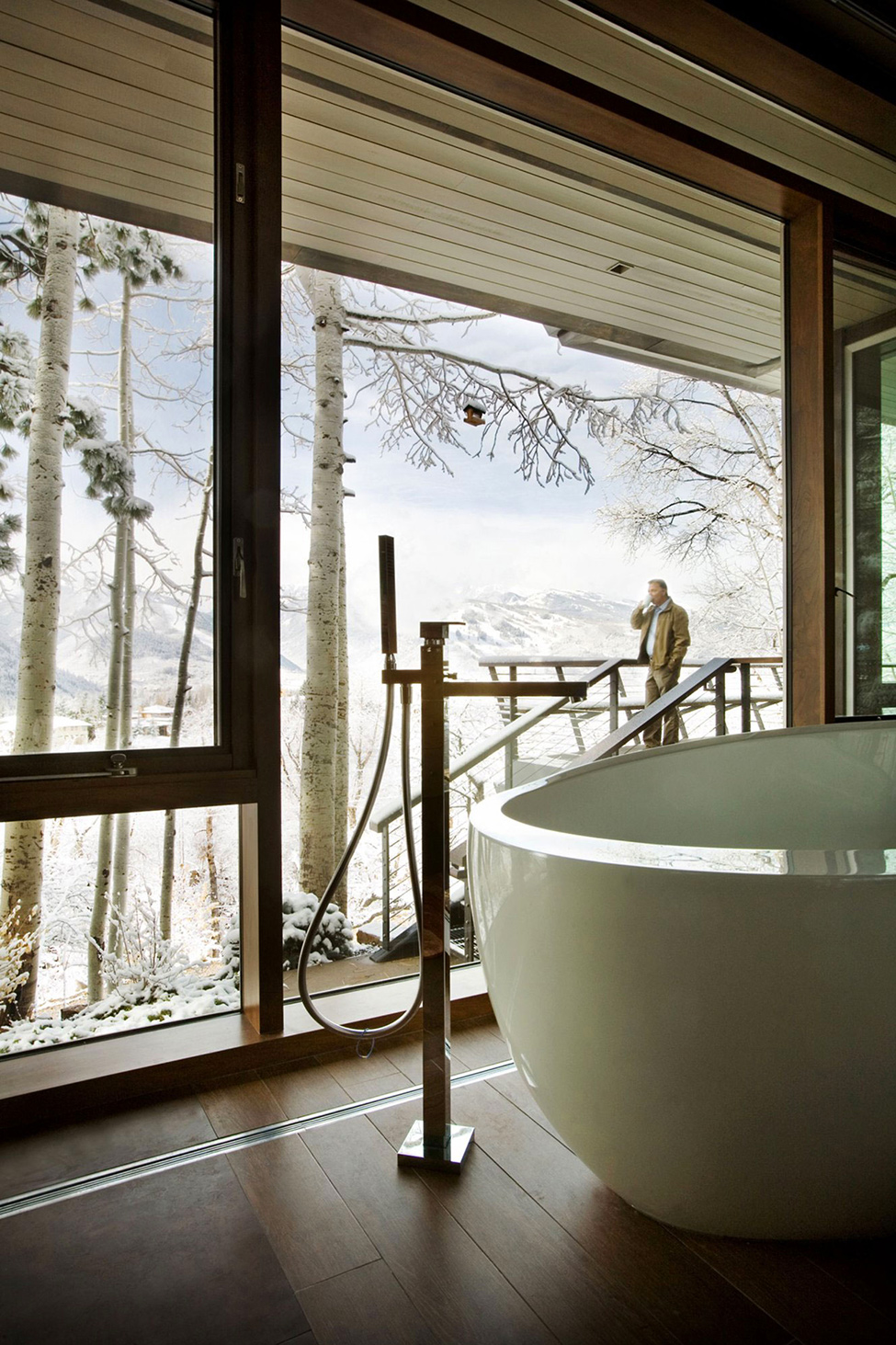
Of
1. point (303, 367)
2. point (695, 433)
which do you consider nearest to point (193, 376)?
point (303, 367)

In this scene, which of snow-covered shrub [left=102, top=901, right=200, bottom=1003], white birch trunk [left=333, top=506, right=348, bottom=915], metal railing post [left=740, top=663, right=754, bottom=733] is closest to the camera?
snow-covered shrub [left=102, top=901, right=200, bottom=1003]

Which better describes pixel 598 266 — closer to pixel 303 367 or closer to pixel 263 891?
pixel 303 367

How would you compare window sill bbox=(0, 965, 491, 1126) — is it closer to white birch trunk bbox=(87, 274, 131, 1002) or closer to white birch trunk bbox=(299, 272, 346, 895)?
white birch trunk bbox=(87, 274, 131, 1002)

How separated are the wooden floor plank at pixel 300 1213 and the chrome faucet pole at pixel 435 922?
0.51 feet

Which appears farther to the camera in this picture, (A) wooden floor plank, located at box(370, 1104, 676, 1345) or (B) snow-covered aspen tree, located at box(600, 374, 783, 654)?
(B) snow-covered aspen tree, located at box(600, 374, 783, 654)

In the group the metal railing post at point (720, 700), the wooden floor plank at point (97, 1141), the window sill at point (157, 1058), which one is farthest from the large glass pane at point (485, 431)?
the wooden floor plank at point (97, 1141)

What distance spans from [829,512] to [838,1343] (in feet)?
7.00

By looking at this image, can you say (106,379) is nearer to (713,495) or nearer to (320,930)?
(320,930)

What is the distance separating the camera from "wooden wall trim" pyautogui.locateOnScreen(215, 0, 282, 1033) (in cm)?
169

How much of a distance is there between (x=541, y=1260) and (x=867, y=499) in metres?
2.39

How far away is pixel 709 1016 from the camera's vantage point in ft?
3.36

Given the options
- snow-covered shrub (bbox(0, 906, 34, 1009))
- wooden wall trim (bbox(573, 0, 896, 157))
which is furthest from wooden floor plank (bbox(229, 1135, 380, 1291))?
wooden wall trim (bbox(573, 0, 896, 157))

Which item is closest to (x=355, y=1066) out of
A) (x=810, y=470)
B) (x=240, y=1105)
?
(x=240, y=1105)

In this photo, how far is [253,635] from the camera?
1.72 metres
